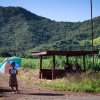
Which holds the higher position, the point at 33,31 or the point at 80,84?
the point at 33,31

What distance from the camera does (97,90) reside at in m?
17.4

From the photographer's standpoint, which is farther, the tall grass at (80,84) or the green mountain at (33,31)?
the green mountain at (33,31)

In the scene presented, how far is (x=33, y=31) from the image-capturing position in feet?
411

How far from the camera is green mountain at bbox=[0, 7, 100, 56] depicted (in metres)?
105

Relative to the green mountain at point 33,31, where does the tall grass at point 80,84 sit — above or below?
below

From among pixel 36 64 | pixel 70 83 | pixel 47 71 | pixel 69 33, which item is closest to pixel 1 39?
pixel 69 33

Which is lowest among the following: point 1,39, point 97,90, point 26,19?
point 97,90

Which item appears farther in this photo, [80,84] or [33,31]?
[33,31]

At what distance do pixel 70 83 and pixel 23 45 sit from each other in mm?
93780

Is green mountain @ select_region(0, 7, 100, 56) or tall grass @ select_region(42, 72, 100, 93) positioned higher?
green mountain @ select_region(0, 7, 100, 56)

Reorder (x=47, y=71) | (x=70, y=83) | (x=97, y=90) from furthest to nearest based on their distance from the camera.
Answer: (x=47, y=71) → (x=70, y=83) → (x=97, y=90)

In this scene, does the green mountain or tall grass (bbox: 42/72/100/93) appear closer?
tall grass (bbox: 42/72/100/93)

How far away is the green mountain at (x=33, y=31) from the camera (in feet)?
346

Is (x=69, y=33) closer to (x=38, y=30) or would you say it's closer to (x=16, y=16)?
(x=38, y=30)
